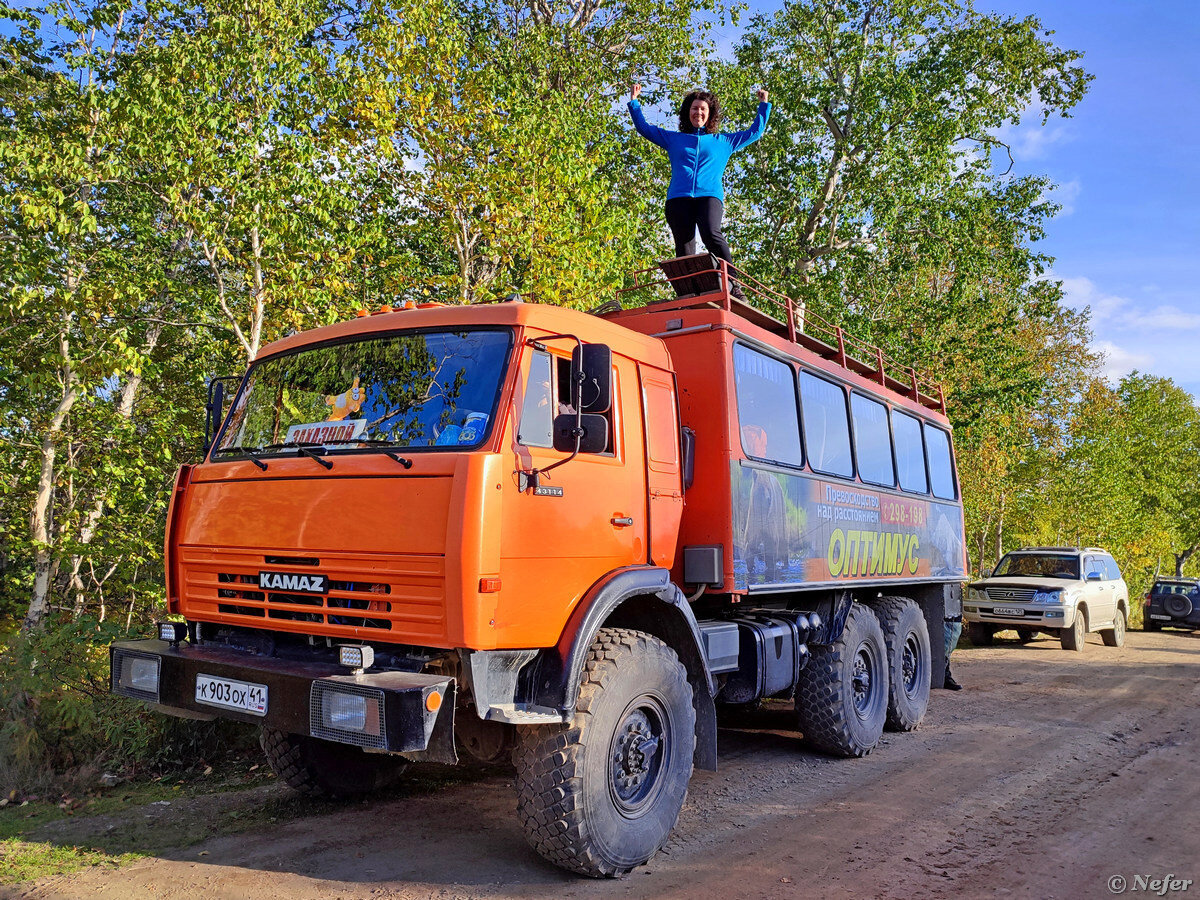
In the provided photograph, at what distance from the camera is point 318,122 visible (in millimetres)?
10312

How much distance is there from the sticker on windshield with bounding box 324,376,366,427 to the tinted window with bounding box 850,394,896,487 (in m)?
4.73

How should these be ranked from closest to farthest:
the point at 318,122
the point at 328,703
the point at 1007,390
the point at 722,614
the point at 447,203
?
the point at 328,703, the point at 722,614, the point at 318,122, the point at 447,203, the point at 1007,390

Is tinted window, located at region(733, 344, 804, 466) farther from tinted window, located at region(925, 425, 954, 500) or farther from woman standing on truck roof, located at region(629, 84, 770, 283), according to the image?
tinted window, located at region(925, 425, 954, 500)

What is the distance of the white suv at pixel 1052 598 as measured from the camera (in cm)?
1520

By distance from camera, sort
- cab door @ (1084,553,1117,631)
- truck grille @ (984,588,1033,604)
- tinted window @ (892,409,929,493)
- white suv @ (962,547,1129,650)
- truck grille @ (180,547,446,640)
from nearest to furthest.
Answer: truck grille @ (180,547,446,640) → tinted window @ (892,409,929,493) → white suv @ (962,547,1129,650) → truck grille @ (984,588,1033,604) → cab door @ (1084,553,1117,631)

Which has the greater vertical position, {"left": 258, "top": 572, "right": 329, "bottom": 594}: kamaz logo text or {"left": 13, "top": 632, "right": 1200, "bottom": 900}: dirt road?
{"left": 258, "top": 572, "right": 329, "bottom": 594}: kamaz logo text

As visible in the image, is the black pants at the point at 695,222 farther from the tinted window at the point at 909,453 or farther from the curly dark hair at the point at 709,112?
the tinted window at the point at 909,453

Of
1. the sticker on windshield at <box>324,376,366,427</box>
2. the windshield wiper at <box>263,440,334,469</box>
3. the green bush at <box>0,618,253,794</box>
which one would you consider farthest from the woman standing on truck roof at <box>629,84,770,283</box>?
the green bush at <box>0,618,253,794</box>

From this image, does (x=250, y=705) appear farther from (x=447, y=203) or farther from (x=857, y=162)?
(x=857, y=162)

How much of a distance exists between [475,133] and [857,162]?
1128 cm

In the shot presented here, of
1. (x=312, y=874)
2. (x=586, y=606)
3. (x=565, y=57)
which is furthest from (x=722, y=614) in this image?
(x=565, y=57)

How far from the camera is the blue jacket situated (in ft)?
22.6

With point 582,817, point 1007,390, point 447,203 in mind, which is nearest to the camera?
point 582,817

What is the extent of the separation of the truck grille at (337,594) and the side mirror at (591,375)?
1002 mm
